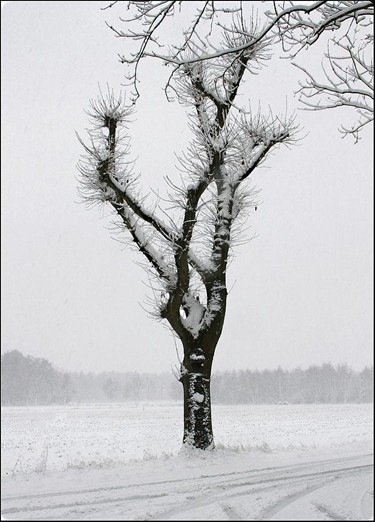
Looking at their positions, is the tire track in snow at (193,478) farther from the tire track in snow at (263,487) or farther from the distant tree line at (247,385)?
the distant tree line at (247,385)

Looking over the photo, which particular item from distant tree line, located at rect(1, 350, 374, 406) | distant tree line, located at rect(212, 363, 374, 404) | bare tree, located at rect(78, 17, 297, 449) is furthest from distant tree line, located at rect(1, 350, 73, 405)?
bare tree, located at rect(78, 17, 297, 449)

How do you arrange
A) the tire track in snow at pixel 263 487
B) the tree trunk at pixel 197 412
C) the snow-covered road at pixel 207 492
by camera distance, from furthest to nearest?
1. the tree trunk at pixel 197 412
2. the tire track in snow at pixel 263 487
3. the snow-covered road at pixel 207 492

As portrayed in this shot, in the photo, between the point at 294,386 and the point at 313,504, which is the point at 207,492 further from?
the point at 294,386

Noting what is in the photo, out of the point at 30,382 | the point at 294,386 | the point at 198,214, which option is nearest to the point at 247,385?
the point at 294,386

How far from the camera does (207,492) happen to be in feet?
18.6


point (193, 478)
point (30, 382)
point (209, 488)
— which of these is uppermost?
point (209, 488)

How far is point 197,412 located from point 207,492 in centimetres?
404

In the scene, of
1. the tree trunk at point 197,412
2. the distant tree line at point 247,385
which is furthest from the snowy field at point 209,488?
the distant tree line at point 247,385

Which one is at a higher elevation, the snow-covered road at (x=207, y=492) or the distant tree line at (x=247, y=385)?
the snow-covered road at (x=207, y=492)

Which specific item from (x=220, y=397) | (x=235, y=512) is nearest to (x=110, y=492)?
(x=235, y=512)

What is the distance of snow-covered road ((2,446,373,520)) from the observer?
4.24 metres

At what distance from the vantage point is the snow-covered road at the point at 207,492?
4.24 m

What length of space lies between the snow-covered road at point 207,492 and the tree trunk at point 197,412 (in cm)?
82

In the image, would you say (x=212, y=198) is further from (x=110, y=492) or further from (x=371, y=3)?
(x=110, y=492)
